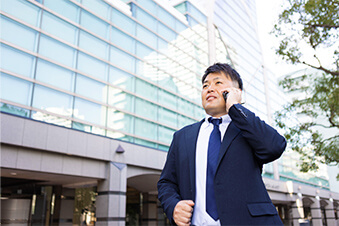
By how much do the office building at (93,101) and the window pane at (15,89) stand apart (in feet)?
0.13

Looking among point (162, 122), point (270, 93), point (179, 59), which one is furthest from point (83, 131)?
point (270, 93)

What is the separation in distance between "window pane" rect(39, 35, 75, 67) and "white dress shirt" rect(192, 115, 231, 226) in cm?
1330

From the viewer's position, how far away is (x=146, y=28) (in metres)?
20.0

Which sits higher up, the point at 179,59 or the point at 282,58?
the point at 179,59

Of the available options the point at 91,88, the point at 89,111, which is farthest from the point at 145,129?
the point at 91,88

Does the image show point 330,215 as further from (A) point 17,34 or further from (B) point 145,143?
(A) point 17,34

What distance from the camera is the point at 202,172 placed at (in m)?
1.51

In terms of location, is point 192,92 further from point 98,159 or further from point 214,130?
point 214,130

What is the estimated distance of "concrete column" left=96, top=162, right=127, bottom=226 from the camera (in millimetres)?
13262

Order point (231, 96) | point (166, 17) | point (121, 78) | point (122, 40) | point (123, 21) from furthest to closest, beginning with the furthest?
point (166, 17), point (123, 21), point (122, 40), point (121, 78), point (231, 96)

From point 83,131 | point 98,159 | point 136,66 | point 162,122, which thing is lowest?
point 98,159

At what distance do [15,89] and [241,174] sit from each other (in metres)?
12.4

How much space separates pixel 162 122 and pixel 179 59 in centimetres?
606

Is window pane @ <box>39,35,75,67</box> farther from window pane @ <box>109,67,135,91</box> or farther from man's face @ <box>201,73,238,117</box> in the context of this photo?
man's face @ <box>201,73,238,117</box>
